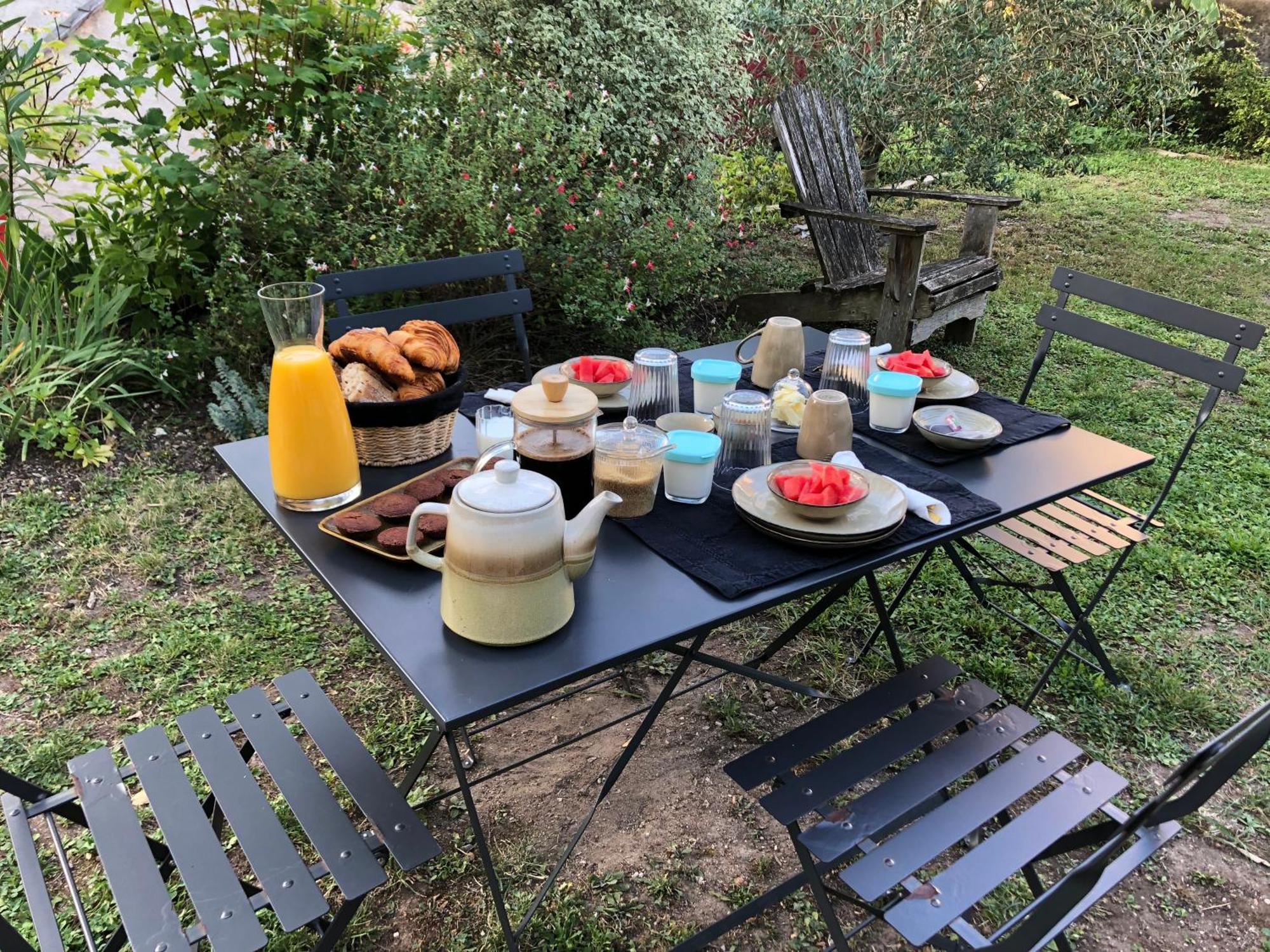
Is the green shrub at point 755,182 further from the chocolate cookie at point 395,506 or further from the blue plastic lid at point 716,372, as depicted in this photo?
the chocolate cookie at point 395,506

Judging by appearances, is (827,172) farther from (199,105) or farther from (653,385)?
(653,385)

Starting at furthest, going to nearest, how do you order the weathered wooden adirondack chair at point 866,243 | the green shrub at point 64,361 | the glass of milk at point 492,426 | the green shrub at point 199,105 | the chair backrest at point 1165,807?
the weathered wooden adirondack chair at point 866,243 < the green shrub at point 199,105 < the green shrub at point 64,361 < the glass of milk at point 492,426 < the chair backrest at point 1165,807

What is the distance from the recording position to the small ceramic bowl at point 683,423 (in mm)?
1796

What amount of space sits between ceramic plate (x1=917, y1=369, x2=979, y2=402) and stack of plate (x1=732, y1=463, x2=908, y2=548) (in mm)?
548

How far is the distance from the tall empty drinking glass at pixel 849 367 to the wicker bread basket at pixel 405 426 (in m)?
0.90

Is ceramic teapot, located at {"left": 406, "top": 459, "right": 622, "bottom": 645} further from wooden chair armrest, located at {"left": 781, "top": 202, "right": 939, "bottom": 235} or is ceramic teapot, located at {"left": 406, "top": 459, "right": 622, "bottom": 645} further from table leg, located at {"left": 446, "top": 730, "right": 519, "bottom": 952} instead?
wooden chair armrest, located at {"left": 781, "top": 202, "right": 939, "bottom": 235}

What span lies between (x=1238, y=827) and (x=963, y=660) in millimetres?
801

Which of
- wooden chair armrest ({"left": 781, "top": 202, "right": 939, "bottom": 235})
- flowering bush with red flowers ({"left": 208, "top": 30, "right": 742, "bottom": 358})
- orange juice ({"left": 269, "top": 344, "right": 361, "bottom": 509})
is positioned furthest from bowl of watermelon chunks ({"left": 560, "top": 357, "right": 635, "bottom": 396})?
wooden chair armrest ({"left": 781, "top": 202, "right": 939, "bottom": 235})

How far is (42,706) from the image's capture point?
2443mm

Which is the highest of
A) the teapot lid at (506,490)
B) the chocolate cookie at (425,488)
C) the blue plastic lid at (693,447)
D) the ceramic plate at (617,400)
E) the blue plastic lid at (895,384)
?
the teapot lid at (506,490)

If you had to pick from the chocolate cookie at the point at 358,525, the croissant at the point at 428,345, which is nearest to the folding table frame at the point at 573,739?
the chocolate cookie at the point at 358,525

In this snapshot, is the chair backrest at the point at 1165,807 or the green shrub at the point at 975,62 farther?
the green shrub at the point at 975,62

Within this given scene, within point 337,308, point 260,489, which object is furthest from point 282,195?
point 260,489

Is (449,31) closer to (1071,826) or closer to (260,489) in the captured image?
(260,489)
